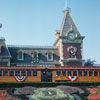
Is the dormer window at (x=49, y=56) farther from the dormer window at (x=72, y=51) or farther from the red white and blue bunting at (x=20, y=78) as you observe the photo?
the red white and blue bunting at (x=20, y=78)

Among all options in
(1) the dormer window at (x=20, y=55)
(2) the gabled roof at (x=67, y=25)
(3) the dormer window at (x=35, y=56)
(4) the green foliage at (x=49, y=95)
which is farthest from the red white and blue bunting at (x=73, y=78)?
(1) the dormer window at (x=20, y=55)

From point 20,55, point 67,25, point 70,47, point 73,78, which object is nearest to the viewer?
point 73,78

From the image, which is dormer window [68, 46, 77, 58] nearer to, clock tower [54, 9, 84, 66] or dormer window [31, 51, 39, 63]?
clock tower [54, 9, 84, 66]

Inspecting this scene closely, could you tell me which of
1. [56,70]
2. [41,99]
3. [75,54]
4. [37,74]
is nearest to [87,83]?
[56,70]

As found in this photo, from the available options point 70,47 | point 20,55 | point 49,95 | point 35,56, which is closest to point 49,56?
point 35,56

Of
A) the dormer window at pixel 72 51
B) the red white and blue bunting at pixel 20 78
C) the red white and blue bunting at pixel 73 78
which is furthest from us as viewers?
the dormer window at pixel 72 51

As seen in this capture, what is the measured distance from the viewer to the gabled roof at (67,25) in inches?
2002

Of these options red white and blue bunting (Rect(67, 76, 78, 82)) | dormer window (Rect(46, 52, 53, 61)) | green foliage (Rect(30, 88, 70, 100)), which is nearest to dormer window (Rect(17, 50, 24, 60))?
dormer window (Rect(46, 52, 53, 61))

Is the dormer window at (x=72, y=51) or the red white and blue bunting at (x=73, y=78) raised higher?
the dormer window at (x=72, y=51)

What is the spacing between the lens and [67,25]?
52375 millimetres

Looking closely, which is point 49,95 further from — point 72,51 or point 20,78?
point 72,51

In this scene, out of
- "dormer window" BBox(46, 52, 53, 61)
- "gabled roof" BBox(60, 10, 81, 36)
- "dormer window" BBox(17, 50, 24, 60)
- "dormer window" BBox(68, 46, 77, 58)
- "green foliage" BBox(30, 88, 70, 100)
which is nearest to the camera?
"green foliage" BBox(30, 88, 70, 100)

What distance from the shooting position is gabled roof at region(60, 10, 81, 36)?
5084cm

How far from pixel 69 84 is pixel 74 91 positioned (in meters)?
4.87
